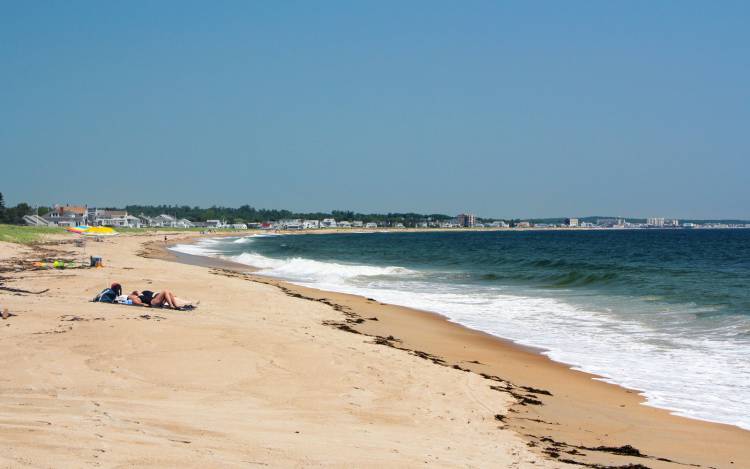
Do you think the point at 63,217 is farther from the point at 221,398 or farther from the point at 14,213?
the point at 221,398

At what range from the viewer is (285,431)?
6.24 m

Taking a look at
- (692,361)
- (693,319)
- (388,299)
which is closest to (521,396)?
(692,361)

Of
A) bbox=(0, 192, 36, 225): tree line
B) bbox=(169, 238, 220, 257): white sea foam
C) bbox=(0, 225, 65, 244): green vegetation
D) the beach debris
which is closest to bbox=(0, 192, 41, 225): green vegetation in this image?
bbox=(0, 192, 36, 225): tree line

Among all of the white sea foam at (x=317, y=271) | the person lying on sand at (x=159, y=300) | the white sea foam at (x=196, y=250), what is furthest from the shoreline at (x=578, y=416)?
the white sea foam at (x=196, y=250)

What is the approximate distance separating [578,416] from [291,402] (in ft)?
13.0

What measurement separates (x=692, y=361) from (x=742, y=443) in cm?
529

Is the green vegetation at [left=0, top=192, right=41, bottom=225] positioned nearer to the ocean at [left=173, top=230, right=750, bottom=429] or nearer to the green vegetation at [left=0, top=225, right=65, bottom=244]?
the green vegetation at [left=0, top=225, right=65, bottom=244]

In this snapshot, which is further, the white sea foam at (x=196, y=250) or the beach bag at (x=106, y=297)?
the white sea foam at (x=196, y=250)

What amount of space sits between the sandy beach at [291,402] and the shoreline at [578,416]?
4cm

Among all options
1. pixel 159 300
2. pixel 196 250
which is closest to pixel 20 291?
pixel 159 300

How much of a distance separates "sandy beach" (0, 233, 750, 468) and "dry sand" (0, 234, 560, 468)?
0.03m

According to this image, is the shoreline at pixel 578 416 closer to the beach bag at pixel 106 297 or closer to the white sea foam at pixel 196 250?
the beach bag at pixel 106 297

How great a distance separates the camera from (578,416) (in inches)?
339

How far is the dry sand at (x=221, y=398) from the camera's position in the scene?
5227 millimetres
